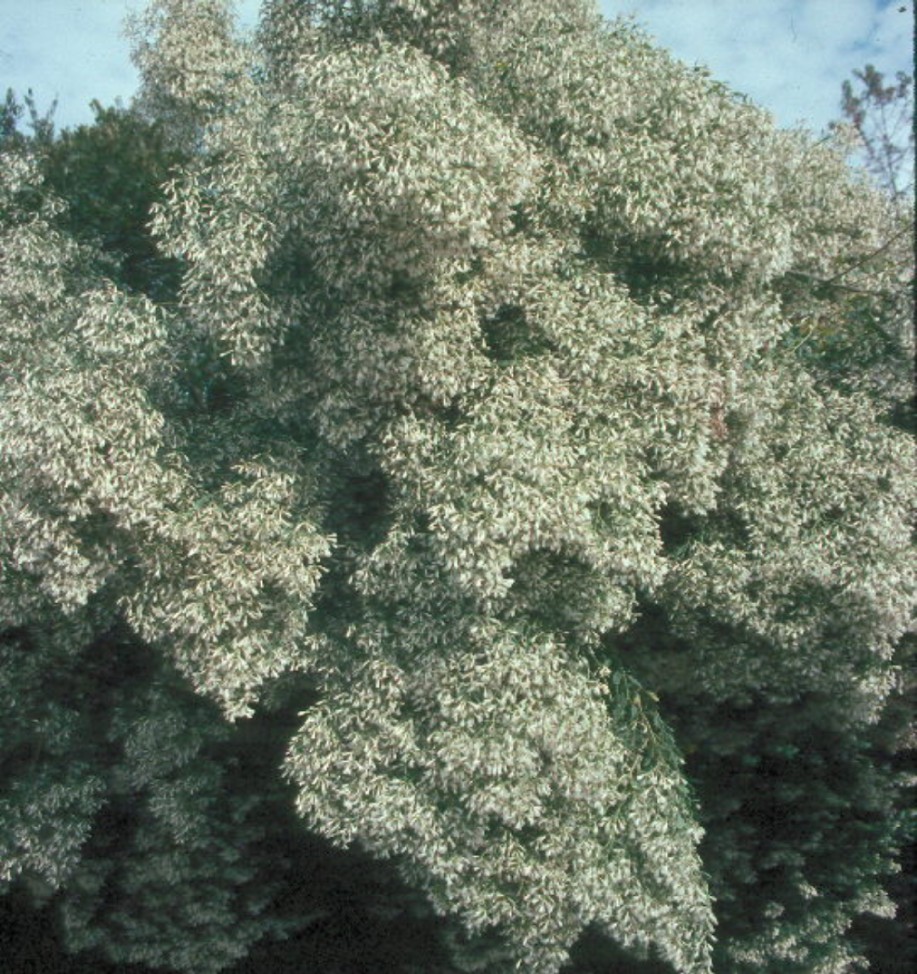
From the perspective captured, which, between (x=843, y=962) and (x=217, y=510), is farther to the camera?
(x=843, y=962)

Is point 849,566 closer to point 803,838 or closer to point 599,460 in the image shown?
point 599,460

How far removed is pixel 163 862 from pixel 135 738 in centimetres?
238

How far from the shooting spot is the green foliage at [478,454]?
13203 millimetres

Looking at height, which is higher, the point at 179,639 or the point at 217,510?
the point at 217,510

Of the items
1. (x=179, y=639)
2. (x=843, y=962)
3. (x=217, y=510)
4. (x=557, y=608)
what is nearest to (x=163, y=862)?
(x=179, y=639)

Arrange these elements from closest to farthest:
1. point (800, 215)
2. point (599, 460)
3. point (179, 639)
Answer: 1. point (599, 460)
2. point (179, 639)
3. point (800, 215)

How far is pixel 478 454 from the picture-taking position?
12875 millimetres

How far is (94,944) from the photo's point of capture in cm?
1847

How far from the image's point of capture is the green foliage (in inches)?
520

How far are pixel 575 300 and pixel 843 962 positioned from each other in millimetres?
11218

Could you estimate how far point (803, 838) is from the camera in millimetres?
17594

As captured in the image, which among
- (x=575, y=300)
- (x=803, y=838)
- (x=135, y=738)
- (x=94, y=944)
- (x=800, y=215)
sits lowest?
(x=94, y=944)

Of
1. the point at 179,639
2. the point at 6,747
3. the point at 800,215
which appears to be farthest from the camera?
the point at 6,747

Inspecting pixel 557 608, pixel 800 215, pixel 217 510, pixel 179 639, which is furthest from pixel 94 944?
pixel 800 215
